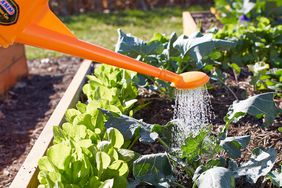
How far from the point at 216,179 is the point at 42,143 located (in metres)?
0.90

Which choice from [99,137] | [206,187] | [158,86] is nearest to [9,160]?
[158,86]

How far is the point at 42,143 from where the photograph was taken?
7.37 feet

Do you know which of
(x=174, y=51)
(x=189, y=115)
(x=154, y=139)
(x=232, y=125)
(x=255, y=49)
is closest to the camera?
(x=154, y=139)

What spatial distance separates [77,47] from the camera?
1.87 metres

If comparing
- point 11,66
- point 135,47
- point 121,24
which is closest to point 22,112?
point 11,66

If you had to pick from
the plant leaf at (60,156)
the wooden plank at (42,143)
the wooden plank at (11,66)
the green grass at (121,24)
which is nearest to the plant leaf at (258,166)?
the plant leaf at (60,156)

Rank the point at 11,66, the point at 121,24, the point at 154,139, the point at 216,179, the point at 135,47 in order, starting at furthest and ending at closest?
the point at 121,24 < the point at 11,66 < the point at 135,47 < the point at 154,139 < the point at 216,179

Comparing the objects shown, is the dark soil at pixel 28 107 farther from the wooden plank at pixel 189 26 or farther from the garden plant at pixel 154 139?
the wooden plank at pixel 189 26

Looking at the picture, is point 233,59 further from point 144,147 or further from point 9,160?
point 9,160

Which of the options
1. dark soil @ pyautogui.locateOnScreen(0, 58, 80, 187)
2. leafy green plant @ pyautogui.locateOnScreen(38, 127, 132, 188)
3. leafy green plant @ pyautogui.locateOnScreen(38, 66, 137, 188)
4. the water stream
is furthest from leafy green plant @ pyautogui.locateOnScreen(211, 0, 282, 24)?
leafy green plant @ pyautogui.locateOnScreen(38, 127, 132, 188)

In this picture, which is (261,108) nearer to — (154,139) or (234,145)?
(234,145)

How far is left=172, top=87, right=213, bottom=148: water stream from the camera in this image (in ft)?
6.76

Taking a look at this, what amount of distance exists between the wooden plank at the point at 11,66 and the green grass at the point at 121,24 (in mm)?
1044

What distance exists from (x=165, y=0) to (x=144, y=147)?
6.85m
